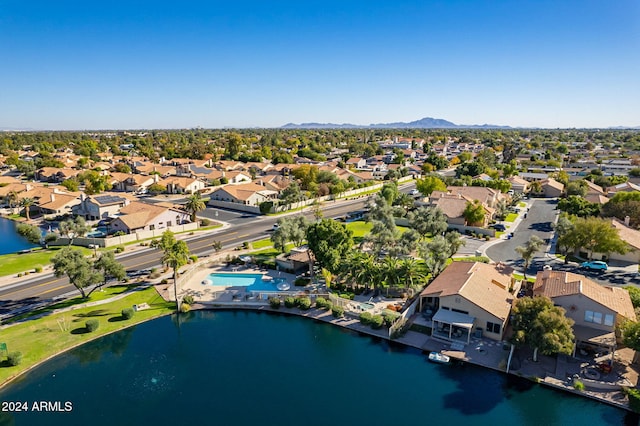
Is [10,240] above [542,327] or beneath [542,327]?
beneath

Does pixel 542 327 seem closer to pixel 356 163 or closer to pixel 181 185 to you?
pixel 181 185

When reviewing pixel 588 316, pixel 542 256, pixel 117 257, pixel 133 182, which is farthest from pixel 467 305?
pixel 133 182

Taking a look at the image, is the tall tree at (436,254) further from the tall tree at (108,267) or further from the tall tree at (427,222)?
the tall tree at (108,267)

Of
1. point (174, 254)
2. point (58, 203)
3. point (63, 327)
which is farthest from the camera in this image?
point (58, 203)

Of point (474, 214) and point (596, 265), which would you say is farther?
point (474, 214)

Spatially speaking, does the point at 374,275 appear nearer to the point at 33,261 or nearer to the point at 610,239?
the point at 610,239

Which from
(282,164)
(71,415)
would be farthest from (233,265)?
(282,164)
